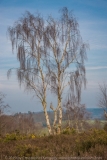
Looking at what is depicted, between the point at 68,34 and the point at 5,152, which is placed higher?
the point at 68,34

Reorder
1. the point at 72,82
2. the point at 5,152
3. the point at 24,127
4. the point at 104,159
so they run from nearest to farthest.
Result: the point at 104,159 → the point at 5,152 → the point at 72,82 → the point at 24,127

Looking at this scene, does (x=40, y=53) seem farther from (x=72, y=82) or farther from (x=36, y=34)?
(x=72, y=82)

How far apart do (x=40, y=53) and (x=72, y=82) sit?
2.87 meters

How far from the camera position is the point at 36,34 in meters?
17.3

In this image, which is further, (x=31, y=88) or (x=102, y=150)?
(x=31, y=88)

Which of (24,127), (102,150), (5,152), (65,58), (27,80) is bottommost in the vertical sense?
(24,127)

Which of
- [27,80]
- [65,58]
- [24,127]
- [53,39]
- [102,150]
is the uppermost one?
[53,39]

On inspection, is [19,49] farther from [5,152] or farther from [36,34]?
[5,152]

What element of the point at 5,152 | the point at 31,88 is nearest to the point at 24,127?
the point at 31,88

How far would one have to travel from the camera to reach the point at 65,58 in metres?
17.3

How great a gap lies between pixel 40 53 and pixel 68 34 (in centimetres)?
236

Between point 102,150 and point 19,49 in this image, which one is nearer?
point 102,150

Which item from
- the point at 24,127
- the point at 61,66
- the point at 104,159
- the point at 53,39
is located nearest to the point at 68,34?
the point at 53,39

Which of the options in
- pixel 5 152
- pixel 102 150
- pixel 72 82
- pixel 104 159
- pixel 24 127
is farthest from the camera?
pixel 24 127
